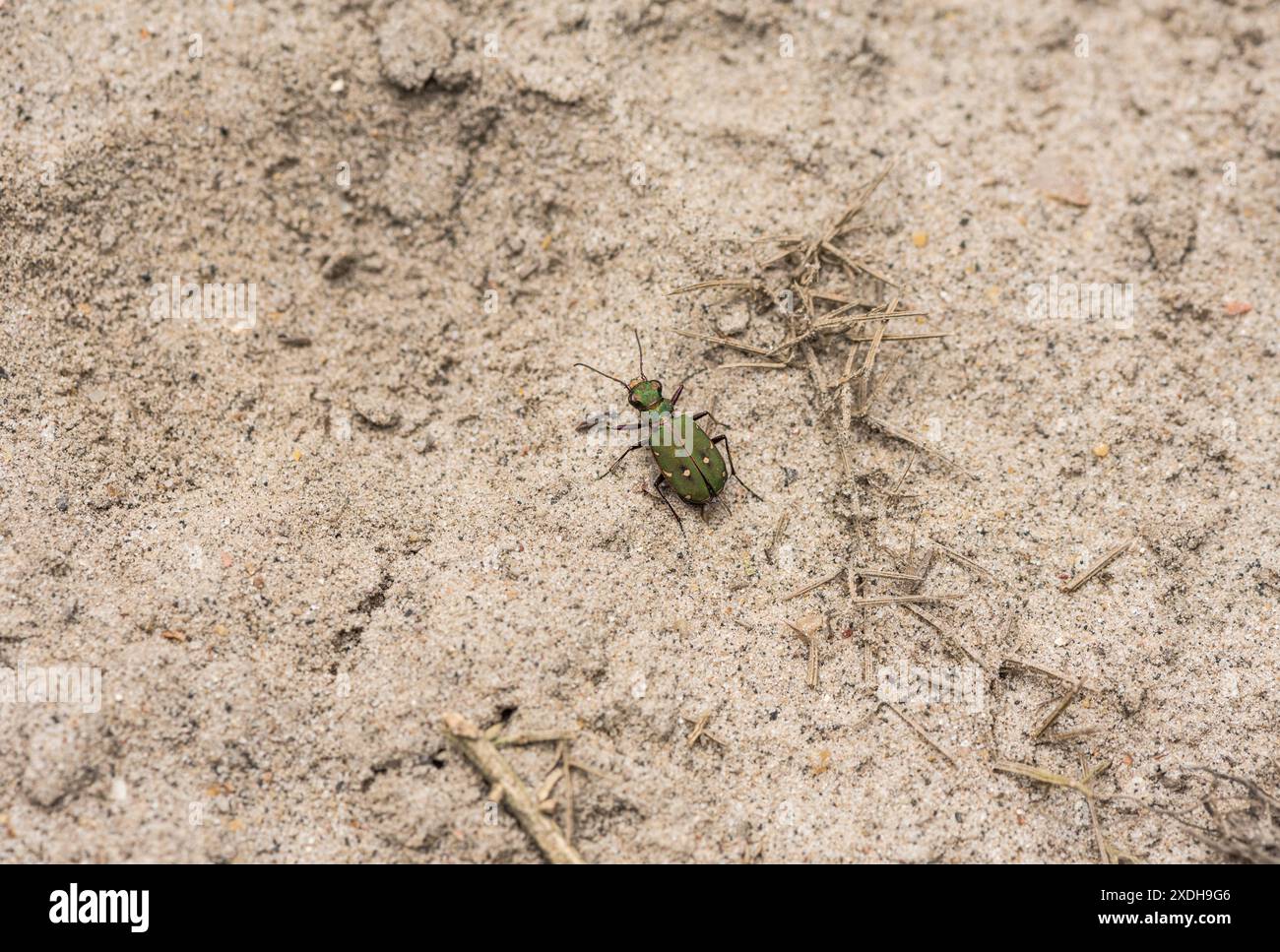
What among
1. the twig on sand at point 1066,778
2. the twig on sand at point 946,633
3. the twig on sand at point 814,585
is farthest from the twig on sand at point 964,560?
the twig on sand at point 1066,778

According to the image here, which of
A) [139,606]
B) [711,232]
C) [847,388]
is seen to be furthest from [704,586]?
[139,606]

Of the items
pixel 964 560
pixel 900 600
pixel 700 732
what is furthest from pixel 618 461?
pixel 964 560

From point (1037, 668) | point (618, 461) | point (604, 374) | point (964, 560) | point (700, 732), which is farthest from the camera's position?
point (604, 374)

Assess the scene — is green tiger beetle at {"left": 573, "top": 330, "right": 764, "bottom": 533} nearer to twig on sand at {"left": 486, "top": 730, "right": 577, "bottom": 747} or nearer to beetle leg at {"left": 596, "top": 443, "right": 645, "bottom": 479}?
beetle leg at {"left": 596, "top": 443, "right": 645, "bottom": 479}

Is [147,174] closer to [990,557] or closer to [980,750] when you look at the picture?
[990,557]

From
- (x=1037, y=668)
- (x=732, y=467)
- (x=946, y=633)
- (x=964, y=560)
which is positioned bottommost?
(x=1037, y=668)

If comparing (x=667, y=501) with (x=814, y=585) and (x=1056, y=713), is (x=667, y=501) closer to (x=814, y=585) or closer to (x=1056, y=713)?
(x=814, y=585)
